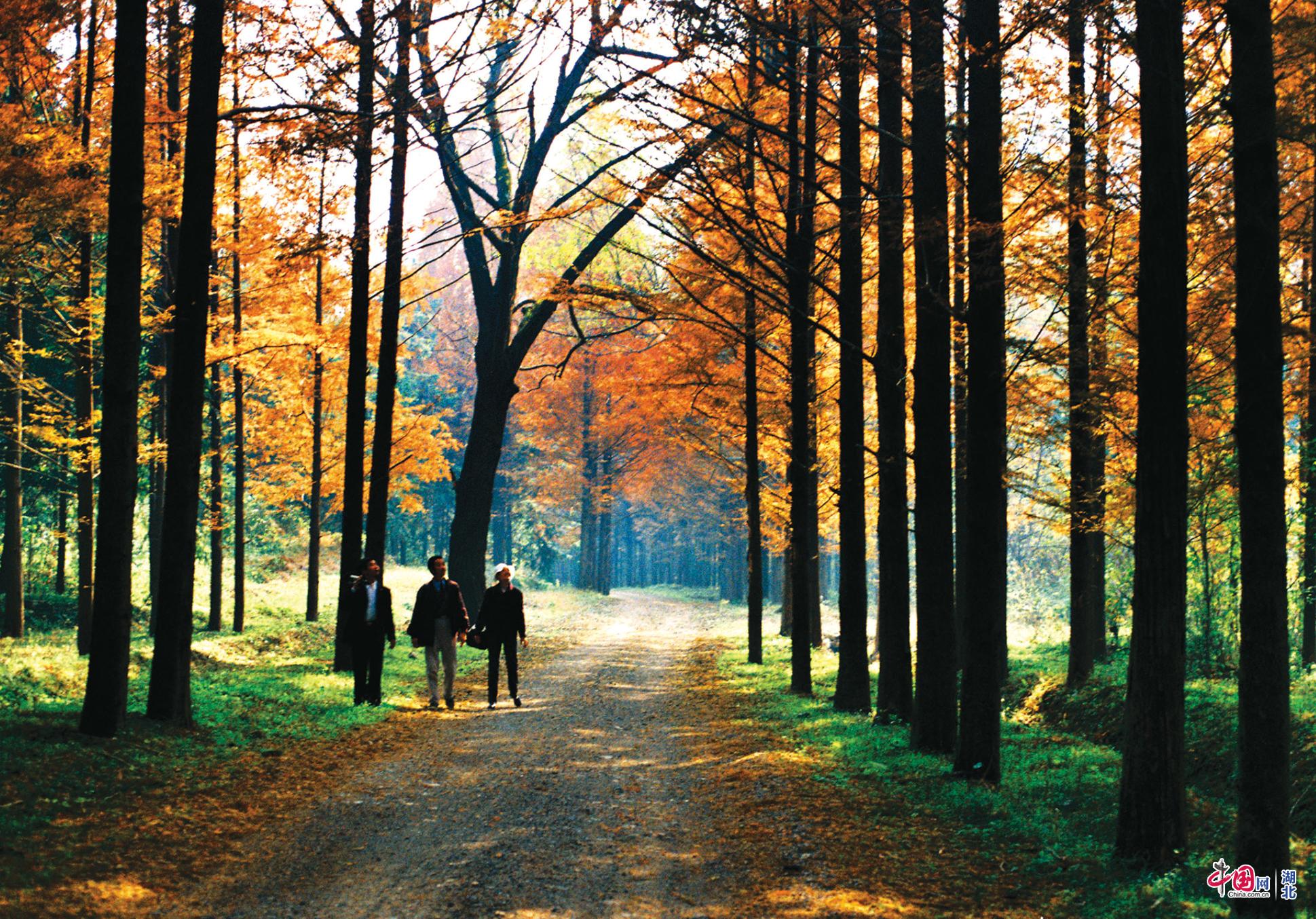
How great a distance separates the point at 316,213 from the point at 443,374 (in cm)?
3237

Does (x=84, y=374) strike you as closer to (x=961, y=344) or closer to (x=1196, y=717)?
(x=961, y=344)

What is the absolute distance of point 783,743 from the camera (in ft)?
Result: 35.3

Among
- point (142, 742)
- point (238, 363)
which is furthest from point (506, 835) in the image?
point (238, 363)

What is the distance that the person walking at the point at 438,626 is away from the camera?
44.6 ft

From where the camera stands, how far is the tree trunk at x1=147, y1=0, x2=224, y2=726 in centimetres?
1002

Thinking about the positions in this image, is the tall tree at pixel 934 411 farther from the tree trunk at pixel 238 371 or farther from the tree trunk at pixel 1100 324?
the tree trunk at pixel 238 371

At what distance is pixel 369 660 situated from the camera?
13.1 m

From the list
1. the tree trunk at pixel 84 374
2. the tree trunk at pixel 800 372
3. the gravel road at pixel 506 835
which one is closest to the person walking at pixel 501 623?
the gravel road at pixel 506 835

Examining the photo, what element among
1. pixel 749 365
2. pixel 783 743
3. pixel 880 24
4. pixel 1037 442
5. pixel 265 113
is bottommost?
pixel 783 743

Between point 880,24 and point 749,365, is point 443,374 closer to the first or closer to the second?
point 749,365

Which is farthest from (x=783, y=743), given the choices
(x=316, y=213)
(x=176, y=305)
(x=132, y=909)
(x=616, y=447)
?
(x=616, y=447)

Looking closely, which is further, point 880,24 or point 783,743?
point 783,743

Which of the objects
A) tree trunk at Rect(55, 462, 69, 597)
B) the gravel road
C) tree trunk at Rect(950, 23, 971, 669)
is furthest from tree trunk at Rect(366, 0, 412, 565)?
tree trunk at Rect(55, 462, 69, 597)

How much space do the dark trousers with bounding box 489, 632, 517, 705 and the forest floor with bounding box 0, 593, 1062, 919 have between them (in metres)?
1.79
